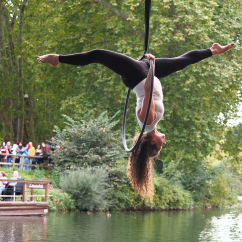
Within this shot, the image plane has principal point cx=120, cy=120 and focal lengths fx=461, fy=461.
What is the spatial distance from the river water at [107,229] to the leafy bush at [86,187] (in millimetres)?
1193

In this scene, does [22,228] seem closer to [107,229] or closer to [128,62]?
[107,229]

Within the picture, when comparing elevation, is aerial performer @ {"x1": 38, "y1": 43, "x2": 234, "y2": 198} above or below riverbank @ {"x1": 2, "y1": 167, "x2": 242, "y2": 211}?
above

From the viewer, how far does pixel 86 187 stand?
19.3 metres

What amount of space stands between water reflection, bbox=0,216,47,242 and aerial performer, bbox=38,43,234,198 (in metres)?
5.85

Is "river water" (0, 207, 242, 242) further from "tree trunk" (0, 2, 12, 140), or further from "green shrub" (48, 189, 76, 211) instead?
"tree trunk" (0, 2, 12, 140)

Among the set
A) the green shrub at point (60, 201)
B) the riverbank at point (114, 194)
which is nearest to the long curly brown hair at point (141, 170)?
the riverbank at point (114, 194)

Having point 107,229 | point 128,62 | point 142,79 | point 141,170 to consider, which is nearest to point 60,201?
point 107,229

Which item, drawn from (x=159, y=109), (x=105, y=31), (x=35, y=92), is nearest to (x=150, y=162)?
(x=159, y=109)

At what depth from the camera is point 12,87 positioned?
28.3 meters

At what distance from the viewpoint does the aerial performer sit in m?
5.09

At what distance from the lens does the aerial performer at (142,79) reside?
5.09 metres

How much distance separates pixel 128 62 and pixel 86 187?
14.7 m

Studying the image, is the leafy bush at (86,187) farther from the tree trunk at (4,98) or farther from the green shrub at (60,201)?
the tree trunk at (4,98)

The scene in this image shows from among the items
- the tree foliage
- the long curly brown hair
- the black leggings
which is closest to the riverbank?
the tree foliage
